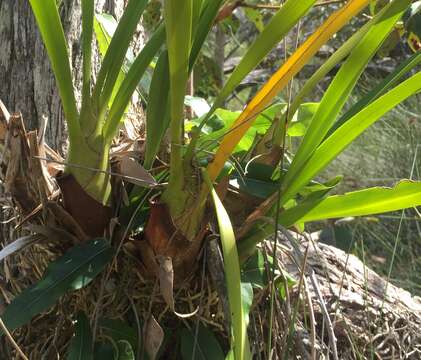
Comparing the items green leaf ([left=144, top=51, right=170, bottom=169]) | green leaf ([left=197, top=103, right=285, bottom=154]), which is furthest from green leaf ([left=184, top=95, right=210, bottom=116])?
green leaf ([left=144, top=51, right=170, bottom=169])

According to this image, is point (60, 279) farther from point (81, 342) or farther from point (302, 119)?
point (302, 119)

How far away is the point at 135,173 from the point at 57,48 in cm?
16

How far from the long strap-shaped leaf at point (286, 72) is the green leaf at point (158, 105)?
8 centimetres

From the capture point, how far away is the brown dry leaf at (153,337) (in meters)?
0.75

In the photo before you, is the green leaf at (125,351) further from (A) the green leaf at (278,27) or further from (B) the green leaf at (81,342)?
(A) the green leaf at (278,27)

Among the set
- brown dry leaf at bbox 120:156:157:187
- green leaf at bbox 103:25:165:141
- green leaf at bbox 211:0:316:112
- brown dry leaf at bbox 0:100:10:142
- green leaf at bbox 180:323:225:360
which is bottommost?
green leaf at bbox 180:323:225:360

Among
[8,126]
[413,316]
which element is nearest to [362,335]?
[413,316]

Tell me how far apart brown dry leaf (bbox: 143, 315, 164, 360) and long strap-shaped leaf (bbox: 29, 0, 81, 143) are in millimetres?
229

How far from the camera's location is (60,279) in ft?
2.41

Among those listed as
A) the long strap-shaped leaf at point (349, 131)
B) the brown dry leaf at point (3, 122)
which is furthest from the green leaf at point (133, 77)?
the long strap-shaped leaf at point (349, 131)

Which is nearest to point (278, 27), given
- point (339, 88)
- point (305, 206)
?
point (339, 88)

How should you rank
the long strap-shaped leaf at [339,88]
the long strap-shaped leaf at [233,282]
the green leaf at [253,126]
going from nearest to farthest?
the long strap-shaped leaf at [233,282] → the long strap-shaped leaf at [339,88] → the green leaf at [253,126]

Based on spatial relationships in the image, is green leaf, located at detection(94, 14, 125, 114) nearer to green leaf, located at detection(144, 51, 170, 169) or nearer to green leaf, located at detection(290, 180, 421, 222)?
green leaf, located at detection(144, 51, 170, 169)

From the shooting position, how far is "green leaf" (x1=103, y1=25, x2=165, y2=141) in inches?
28.9
